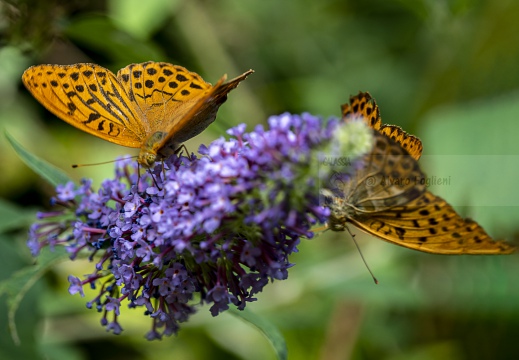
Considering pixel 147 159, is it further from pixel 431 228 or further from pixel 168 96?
pixel 431 228

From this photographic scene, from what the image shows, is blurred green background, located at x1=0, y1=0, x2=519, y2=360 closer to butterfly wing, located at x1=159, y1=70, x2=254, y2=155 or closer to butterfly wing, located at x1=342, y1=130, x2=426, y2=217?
butterfly wing, located at x1=159, y1=70, x2=254, y2=155

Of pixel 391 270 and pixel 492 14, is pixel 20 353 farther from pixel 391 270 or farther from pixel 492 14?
pixel 492 14

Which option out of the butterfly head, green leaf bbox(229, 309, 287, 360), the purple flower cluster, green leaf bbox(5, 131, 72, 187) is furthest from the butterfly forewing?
green leaf bbox(229, 309, 287, 360)

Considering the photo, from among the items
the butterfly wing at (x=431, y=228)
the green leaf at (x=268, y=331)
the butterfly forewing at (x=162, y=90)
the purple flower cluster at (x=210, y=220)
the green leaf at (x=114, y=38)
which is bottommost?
the green leaf at (x=268, y=331)

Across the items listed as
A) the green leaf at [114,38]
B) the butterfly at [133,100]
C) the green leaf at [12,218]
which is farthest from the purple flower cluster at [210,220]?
the green leaf at [114,38]

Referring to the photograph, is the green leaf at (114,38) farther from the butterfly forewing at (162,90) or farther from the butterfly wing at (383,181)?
the butterfly wing at (383,181)

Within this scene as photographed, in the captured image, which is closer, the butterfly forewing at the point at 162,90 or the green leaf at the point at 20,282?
the green leaf at the point at 20,282
